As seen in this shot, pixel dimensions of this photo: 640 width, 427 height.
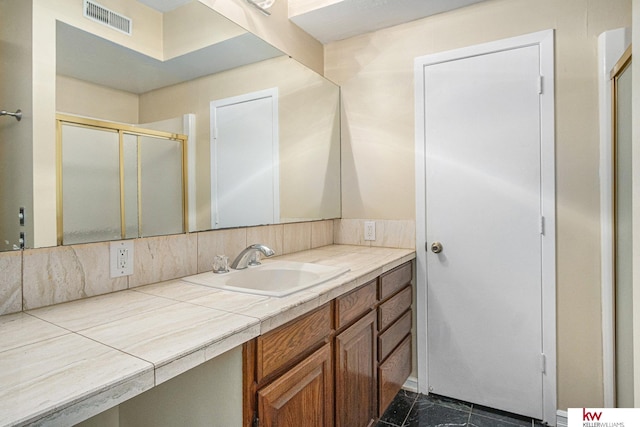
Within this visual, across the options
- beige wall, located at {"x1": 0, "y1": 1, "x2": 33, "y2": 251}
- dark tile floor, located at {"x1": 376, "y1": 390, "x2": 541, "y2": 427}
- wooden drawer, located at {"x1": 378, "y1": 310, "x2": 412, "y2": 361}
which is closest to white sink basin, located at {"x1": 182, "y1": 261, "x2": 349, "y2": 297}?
wooden drawer, located at {"x1": 378, "y1": 310, "x2": 412, "y2": 361}

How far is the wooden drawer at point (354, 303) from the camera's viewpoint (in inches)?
54.0

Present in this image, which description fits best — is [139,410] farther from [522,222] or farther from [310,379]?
[522,222]

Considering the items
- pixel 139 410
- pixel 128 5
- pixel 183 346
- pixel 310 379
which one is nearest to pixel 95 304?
pixel 139 410

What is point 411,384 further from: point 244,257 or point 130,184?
point 130,184

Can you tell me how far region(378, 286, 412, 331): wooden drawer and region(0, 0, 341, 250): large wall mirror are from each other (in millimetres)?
749

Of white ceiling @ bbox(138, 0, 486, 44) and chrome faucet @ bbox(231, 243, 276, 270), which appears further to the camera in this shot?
white ceiling @ bbox(138, 0, 486, 44)

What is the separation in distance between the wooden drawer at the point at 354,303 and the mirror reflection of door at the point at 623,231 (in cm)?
109

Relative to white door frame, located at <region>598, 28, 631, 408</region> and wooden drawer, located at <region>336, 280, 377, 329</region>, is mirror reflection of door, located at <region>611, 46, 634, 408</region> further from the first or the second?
wooden drawer, located at <region>336, 280, 377, 329</region>

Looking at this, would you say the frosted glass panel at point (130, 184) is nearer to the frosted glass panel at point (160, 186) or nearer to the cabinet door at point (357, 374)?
the frosted glass panel at point (160, 186)

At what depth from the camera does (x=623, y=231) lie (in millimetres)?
1560

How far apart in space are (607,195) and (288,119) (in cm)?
173

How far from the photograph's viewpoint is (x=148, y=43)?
1.33 metres

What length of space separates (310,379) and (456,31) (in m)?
2.06

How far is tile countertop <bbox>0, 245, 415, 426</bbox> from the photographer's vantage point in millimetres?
582
